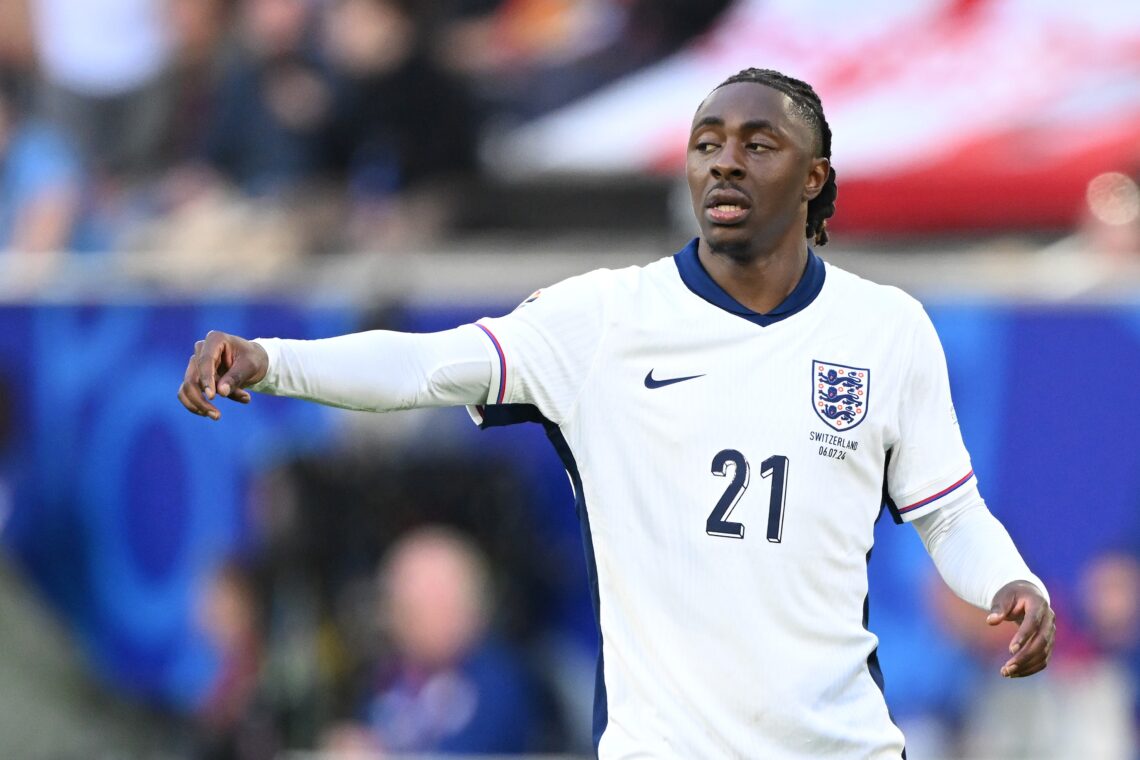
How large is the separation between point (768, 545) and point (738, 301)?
0.59 m

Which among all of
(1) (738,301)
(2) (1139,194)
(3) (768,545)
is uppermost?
(2) (1139,194)

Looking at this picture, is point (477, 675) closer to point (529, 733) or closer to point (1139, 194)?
point (529, 733)

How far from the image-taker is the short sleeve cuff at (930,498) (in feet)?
14.8

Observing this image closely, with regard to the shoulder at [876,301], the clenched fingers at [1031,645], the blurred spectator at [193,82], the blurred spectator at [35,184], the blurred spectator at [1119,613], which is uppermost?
the blurred spectator at [193,82]

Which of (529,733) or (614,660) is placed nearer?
(614,660)

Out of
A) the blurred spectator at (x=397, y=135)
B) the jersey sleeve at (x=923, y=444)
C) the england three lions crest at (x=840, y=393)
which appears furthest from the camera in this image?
the blurred spectator at (x=397, y=135)

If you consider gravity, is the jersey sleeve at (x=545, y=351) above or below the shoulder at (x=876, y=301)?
below

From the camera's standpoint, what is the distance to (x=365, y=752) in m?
8.95

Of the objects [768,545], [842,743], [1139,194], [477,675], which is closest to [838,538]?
[768,545]

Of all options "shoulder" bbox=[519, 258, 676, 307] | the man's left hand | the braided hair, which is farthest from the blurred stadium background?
the man's left hand

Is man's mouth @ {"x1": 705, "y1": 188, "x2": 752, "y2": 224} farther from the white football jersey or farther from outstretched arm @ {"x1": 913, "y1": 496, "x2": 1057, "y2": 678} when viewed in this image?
outstretched arm @ {"x1": 913, "y1": 496, "x2": 1057, "y2": 678}

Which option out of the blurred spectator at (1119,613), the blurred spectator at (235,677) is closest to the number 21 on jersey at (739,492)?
the blurred spectator at (1119,613)

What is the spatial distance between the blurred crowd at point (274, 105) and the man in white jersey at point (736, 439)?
580 centimetres

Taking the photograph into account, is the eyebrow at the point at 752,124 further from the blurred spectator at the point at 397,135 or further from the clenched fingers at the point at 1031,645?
the blurred spectator at the point at 397,135
